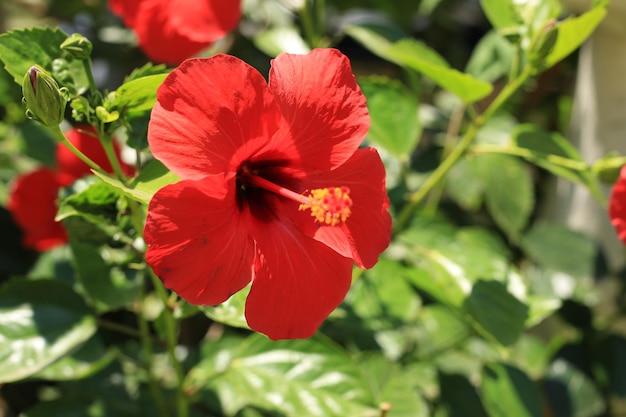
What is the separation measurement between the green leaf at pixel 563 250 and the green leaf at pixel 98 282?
32.9 inches

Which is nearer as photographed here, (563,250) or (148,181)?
(148,181)

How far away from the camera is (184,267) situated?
68 centimetres

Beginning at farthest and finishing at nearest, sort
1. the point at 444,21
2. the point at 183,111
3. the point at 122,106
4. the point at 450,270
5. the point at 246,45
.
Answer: the point at 444,21 → the point at 246,45 → the point at 450,270 → the point at 122,106 → the point at 183,111

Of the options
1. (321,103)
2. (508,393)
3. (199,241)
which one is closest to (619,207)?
(508,393)

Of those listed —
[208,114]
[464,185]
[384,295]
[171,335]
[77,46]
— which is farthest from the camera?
[464,185]

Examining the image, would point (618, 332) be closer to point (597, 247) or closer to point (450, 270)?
point (597, 247)

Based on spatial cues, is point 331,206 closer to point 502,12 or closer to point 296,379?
point 296,379

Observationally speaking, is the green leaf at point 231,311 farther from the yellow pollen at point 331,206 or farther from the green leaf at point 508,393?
the green leaf at point 508,393

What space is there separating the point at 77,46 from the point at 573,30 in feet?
2.15

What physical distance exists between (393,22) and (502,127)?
0.42 meters

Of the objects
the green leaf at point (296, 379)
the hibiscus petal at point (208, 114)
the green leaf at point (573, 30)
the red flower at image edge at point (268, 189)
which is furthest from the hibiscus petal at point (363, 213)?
the green leaf at point (573, 30)

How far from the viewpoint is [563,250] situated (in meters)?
1.44

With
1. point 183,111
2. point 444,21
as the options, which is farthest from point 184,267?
point 444,21

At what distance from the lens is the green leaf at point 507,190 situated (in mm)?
1414
